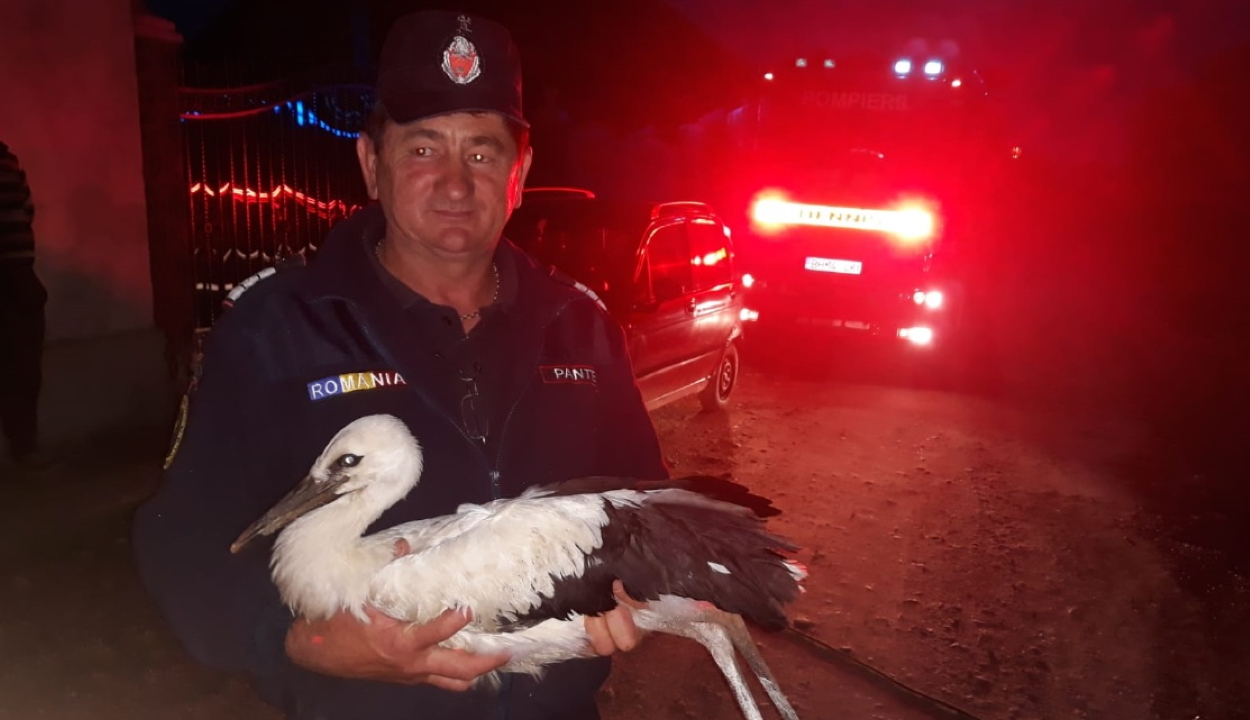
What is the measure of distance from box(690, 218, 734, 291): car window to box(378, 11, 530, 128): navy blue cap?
17.8 feet

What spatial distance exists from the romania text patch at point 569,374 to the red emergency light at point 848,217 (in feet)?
30.5

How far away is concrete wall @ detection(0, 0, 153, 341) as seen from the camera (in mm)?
5996

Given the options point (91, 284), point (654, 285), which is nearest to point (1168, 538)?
point (654, 285)

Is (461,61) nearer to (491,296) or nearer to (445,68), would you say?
(445,68)

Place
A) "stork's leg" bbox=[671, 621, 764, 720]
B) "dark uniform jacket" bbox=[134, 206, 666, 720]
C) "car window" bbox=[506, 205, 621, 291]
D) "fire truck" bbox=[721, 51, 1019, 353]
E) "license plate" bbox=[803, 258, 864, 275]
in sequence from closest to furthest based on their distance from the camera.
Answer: "dark uniform jacket" bbox=[134, 206, 666, 720]
"stork's leg" bbox=[671, 621, 764, 720]
"car window" bbox=[506, 205, 621, 291]
"fire truck" bbox=[721, 51, 1019, 353]
"license plate" bbox=[803, 258, 864, 275]

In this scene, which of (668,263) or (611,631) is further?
(668,263)

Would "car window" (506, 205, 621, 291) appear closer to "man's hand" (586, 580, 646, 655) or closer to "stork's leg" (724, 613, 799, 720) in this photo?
"stork's leg" (724, 613, 799, 720)

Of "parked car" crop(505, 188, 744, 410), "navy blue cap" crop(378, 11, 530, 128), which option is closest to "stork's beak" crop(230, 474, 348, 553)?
"navy blue cap" crop(378, 11, 530, 128)

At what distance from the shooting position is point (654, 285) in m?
6.62

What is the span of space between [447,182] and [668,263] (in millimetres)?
Answer: 5085

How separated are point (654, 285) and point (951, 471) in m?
3.23

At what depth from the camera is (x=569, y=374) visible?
6.41 feet

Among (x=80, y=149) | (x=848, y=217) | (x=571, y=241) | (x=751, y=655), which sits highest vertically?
(x=80, y=149)

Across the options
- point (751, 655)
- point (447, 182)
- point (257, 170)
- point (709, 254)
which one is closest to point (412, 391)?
point (447, 182)
